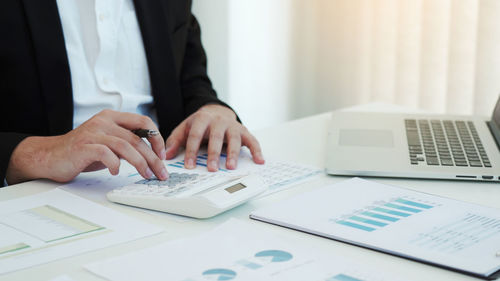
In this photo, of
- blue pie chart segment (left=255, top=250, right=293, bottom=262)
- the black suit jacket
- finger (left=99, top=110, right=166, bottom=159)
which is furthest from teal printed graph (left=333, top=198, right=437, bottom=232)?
the black suit jacket

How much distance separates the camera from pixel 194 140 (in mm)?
1035

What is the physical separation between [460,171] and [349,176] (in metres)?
0.17

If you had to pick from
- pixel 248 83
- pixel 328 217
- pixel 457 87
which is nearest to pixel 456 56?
pixel 457 87

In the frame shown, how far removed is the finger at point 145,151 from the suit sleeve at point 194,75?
494 millimetres

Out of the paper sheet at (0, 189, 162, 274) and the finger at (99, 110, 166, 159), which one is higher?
the finger at (99, 110, 166, 159)

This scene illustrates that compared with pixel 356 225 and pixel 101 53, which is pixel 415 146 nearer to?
pixel 356 225

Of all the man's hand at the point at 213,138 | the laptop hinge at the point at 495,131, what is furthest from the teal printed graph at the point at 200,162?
the laptop hinge at the point at 495,131

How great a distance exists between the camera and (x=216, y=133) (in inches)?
41.3

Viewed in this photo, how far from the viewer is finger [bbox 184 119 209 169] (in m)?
0.98

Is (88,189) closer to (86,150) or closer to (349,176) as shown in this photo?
(86,150)

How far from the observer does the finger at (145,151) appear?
861mm

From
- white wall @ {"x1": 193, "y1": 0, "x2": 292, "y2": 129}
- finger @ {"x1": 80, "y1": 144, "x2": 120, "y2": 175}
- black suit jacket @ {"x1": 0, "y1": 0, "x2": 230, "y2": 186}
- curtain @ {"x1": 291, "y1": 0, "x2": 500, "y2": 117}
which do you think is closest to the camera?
finger @ {"x1": 80, "y1": 144, "x2": 120, "y2": 175}

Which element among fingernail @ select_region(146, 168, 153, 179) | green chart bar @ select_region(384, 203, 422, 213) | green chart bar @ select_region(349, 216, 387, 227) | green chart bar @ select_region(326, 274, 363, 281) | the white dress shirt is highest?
the white dress shirt

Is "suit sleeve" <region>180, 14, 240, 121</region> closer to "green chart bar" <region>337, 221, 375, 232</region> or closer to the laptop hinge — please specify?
the laptop hinge
